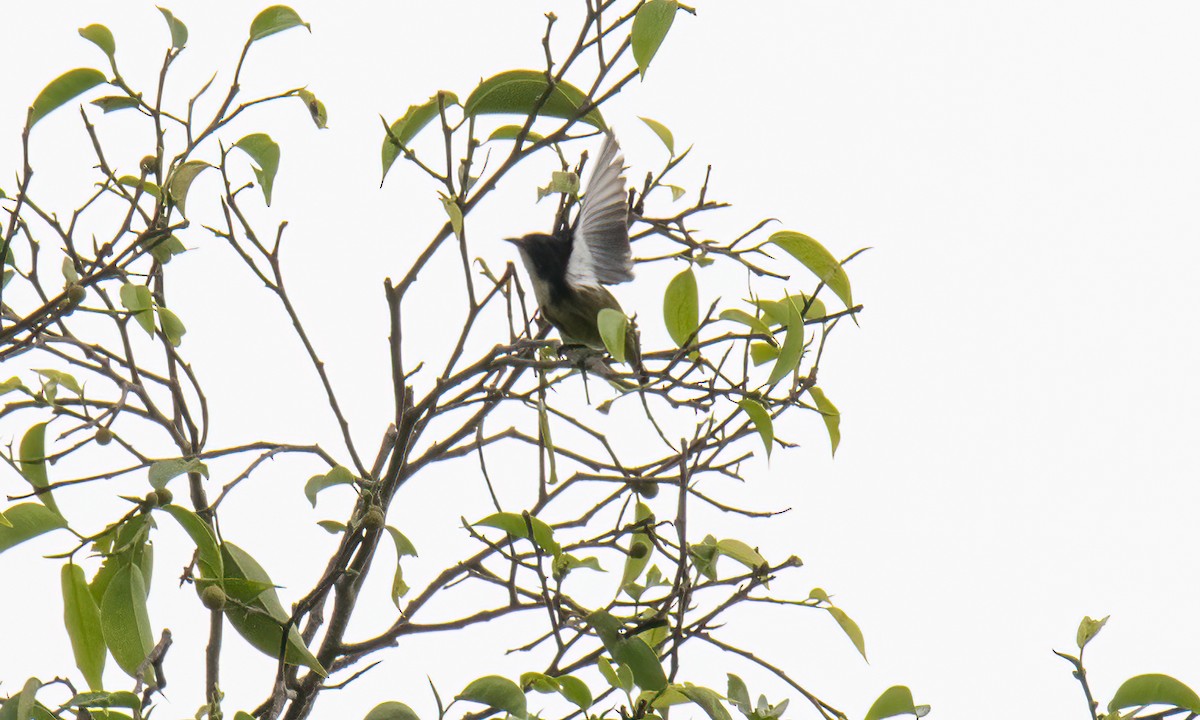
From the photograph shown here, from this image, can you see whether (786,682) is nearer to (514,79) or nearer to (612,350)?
(612,350)

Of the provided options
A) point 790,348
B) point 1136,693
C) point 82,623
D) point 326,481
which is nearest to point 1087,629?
point 1136,693

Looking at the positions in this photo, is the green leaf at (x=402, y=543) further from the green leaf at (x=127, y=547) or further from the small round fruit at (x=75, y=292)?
the small round fruit at (x=75, y=292)

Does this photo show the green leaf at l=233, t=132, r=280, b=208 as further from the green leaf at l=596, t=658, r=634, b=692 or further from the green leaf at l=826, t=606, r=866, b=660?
the green leaf at l=826, t=606, r=866, b=660

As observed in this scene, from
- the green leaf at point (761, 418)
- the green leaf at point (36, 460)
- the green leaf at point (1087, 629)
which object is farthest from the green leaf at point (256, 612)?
the green leaf at point (1087, 629)

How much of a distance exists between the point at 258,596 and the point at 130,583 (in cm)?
15

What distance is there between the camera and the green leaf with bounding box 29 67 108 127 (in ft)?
5.24

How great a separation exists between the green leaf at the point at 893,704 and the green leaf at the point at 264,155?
1.01 m

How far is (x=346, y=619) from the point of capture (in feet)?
5.20

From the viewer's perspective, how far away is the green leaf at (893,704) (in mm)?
1422

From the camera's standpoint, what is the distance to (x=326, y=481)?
1451 mm

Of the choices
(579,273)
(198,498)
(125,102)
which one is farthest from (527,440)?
(125,102)

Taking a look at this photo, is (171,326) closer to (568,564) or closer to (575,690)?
(568,564)

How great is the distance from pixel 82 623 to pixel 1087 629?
4.00ft

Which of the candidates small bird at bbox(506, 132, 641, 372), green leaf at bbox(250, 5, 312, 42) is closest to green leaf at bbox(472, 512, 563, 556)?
small bird at bbox(506, 132, 641, 372)
